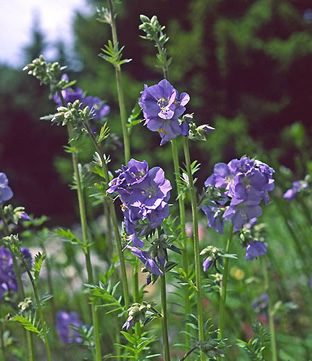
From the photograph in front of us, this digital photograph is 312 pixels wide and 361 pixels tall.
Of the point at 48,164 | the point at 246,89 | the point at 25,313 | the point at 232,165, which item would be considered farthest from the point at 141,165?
the point at 48,164

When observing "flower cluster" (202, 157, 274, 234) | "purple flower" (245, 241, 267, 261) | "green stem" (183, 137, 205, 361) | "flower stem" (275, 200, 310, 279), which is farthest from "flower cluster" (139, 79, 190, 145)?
"flower stem" (275, 200, 310, 279)

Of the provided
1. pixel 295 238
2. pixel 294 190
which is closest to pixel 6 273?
pixel 294 190

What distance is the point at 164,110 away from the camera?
4.32ft

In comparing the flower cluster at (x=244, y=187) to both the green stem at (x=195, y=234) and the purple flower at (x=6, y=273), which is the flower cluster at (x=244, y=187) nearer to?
the green stem at (x=195, y=234)

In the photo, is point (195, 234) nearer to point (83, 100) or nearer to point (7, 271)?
point (7, 271)

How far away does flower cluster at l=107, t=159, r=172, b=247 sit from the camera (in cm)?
125

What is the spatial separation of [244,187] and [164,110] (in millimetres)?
275

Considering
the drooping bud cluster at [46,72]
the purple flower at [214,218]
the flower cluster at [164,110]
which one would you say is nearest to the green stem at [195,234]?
the flower cluster at [164,110]

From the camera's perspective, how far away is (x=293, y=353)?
3139 millimetres

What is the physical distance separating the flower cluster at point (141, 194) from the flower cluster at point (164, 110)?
9 cm

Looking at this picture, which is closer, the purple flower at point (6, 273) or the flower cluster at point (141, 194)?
the flower cluster at point (141, 194)

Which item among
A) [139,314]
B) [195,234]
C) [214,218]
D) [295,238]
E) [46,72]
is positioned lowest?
[139,314]

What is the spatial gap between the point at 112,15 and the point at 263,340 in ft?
3.70

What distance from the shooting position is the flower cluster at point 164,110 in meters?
1.33
